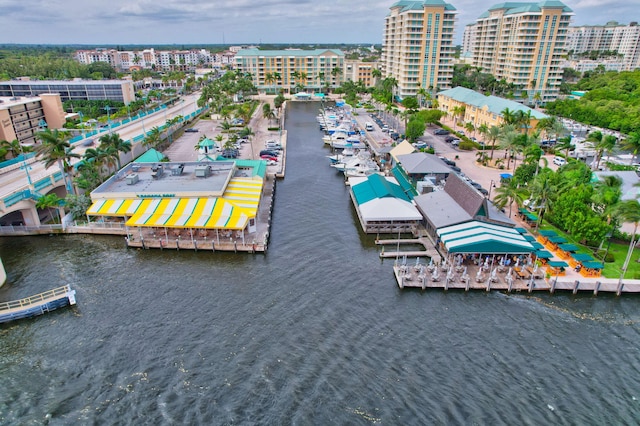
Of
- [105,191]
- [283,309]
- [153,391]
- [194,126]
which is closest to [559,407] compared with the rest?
[283,309]

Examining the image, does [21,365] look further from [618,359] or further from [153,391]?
[618,359]

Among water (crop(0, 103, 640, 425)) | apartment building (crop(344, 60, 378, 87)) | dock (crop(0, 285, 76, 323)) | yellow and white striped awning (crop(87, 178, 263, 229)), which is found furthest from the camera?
apartment building (crop(344, 60, 378, 87))

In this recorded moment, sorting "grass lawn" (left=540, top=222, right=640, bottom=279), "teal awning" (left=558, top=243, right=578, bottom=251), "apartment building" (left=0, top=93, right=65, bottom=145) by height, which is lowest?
"grass lawn" (left=540, top=222, right=640, bottom=279)

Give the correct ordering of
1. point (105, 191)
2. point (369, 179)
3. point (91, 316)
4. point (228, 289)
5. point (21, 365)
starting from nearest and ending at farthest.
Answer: point (21, 365) < point (91, 316) < point (228, 289) < point (105, 191) < point (369, 179)

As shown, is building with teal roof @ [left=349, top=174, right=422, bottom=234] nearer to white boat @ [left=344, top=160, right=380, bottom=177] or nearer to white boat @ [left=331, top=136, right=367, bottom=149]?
white boat @ [left=344, top=160, right=380, bottom=177]

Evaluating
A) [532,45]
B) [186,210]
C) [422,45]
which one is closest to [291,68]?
[422,45]

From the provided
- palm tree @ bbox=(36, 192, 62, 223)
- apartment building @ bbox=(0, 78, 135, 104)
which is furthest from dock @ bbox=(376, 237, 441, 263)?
apartment building @ bbox=(0, 78, 135, 104)

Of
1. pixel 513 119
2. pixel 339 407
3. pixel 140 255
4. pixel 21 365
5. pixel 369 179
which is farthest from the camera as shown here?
pixel 513 119

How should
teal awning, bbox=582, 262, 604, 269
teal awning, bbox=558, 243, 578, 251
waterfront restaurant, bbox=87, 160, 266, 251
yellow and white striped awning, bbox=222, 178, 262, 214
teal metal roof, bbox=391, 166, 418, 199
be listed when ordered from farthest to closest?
teal metal roof, bbox=391, 166, 418, 199 → yellow and white striped awning, bbox=222, 178, 262, 214 → waterfront restaurant, bbox=87, 160, 266, 251 → teal awning, bbox=558, 243, 578, 251 → teal awning, bbox=582, 262, 604, 269
